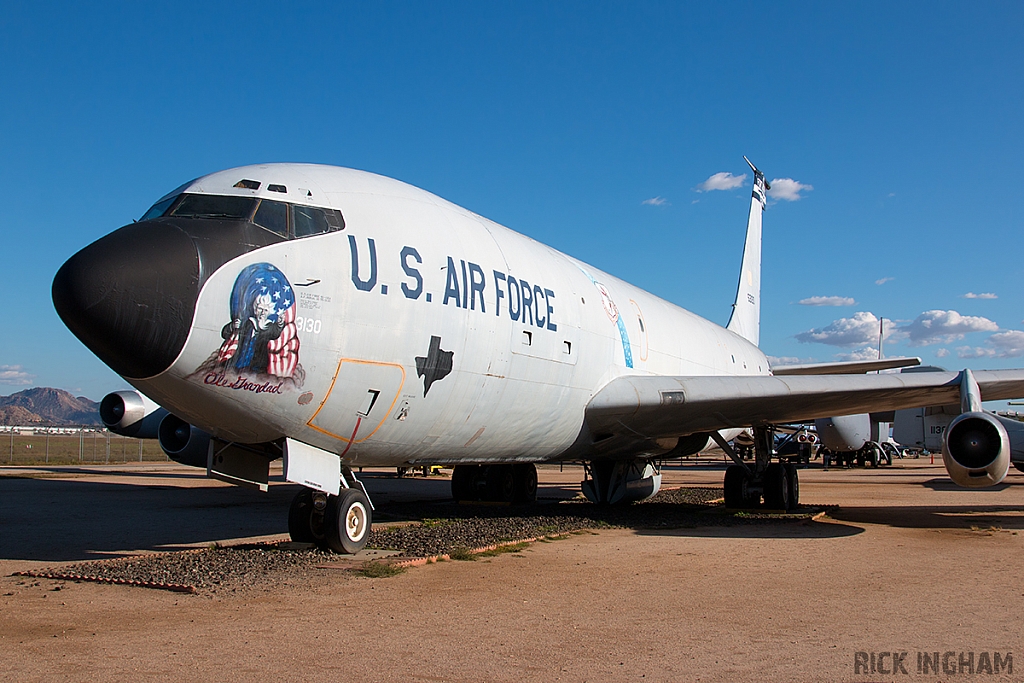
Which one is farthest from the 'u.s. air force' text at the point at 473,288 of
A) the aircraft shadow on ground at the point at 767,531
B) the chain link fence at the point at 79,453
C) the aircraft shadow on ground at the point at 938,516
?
the chain link fence at the point at 79,453

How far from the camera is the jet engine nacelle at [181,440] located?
50.0 feet

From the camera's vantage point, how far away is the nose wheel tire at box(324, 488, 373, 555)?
28.0ft

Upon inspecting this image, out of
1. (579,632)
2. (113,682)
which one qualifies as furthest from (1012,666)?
(113,682)

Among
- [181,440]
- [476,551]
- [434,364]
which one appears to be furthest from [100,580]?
[181,440]

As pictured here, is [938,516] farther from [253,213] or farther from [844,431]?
[844,431]

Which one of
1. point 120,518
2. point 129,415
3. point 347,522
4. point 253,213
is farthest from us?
point 129,415

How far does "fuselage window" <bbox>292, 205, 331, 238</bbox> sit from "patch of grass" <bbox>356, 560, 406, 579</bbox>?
3385mm

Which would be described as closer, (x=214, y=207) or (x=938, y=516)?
(x=214, y=207)

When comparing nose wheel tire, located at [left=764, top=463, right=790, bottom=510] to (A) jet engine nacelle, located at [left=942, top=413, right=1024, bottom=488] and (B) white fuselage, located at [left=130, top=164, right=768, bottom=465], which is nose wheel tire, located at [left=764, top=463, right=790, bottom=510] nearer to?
(A) jet engine nacelle, located at [left=942, top=413, right=1024, bottom=488]

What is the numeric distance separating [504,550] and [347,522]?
7.03ft

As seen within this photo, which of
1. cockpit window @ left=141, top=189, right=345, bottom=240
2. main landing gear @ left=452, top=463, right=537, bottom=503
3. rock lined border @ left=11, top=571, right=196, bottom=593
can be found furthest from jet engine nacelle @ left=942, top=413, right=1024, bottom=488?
rock lined border @ left=11, top=571, right=196, bottom=593

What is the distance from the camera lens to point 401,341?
27.7 ft

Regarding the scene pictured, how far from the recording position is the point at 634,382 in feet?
42.5

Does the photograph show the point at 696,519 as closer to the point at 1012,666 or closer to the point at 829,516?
the point at 829,516
